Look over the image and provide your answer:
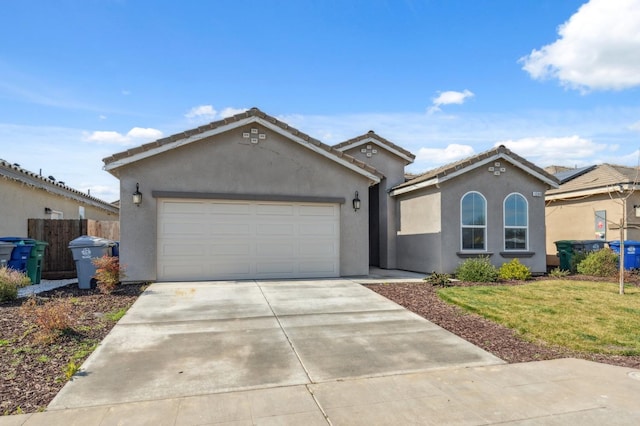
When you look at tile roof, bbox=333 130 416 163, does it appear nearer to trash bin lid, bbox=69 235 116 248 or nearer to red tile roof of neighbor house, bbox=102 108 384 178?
red tile roof of neighbor house, bbox=102 108 384 178

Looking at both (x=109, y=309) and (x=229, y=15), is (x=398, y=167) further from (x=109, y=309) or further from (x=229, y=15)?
(x=109, y=309)

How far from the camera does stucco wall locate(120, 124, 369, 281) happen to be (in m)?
10.6

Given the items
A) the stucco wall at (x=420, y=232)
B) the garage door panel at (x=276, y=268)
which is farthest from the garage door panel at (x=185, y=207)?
the stucco wall at (x=420, y=232)

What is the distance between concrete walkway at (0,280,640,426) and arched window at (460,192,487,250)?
6713 mm

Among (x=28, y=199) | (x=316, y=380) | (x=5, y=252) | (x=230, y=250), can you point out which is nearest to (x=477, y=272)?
(x=230, y=250)

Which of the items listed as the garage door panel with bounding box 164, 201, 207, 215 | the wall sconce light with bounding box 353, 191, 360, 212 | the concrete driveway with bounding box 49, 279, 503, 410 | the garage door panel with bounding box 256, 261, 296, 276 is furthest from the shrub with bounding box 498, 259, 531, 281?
the garage door panel with bounding box 164, 201, 207, 215

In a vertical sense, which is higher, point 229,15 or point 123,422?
point 229,15

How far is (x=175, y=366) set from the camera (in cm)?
471

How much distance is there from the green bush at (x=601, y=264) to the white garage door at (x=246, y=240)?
28.6ft

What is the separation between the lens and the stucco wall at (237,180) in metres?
10.6

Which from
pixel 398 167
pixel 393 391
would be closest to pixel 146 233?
pixel 393 391

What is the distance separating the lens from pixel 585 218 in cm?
1645

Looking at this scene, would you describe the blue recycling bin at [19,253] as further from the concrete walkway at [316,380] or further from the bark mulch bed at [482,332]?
the bark mulch bed at [482,332]

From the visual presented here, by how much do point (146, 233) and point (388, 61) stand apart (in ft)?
32.3
